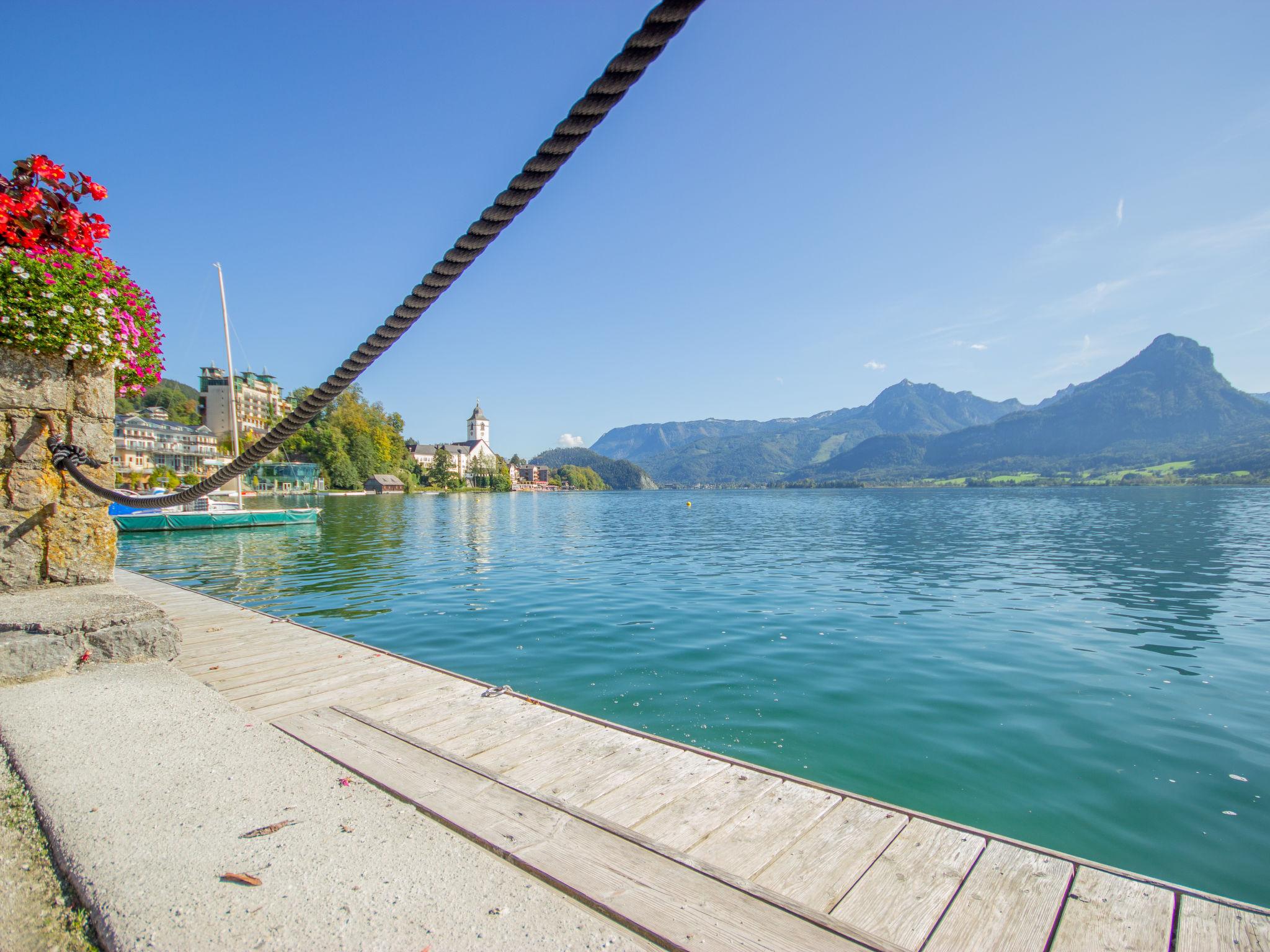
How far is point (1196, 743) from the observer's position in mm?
6836

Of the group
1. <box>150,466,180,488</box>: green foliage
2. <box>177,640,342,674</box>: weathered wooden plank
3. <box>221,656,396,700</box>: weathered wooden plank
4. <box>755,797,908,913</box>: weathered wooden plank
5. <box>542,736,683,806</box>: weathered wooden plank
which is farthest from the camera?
<box>150,466,180,488</box>: green foliage

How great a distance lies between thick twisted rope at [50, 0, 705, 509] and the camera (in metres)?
1.45

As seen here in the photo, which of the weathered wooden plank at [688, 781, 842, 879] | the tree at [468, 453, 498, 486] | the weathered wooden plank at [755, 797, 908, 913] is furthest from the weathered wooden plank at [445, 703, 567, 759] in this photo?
the tree at [468, 453, 498, 486]

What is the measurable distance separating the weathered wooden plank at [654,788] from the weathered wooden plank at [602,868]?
0.37 m

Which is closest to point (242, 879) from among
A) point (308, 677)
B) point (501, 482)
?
point (308, 677)

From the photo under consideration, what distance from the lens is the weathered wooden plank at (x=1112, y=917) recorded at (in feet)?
8.38

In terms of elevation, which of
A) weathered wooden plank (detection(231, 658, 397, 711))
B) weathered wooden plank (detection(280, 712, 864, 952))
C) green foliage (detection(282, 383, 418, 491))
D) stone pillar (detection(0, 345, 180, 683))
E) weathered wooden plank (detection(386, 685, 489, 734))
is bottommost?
weathered wooden plank (detection(386, 685, 489, 734))

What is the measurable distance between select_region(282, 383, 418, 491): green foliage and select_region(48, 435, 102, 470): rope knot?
→ 88338mm

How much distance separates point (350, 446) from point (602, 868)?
11399 cm

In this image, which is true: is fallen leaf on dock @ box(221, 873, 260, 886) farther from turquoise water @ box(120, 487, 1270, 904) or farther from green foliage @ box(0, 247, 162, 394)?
green foliage @ box(0, 247, 162, 394)

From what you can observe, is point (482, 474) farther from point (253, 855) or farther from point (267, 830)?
point (253, 855)

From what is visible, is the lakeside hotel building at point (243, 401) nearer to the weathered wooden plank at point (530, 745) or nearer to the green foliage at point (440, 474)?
the green foliage at point (440, 474)

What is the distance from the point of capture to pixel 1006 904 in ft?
9.20

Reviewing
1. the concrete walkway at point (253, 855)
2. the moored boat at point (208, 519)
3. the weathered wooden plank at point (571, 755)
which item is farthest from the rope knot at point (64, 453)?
the moored boat at point (208, 519)
